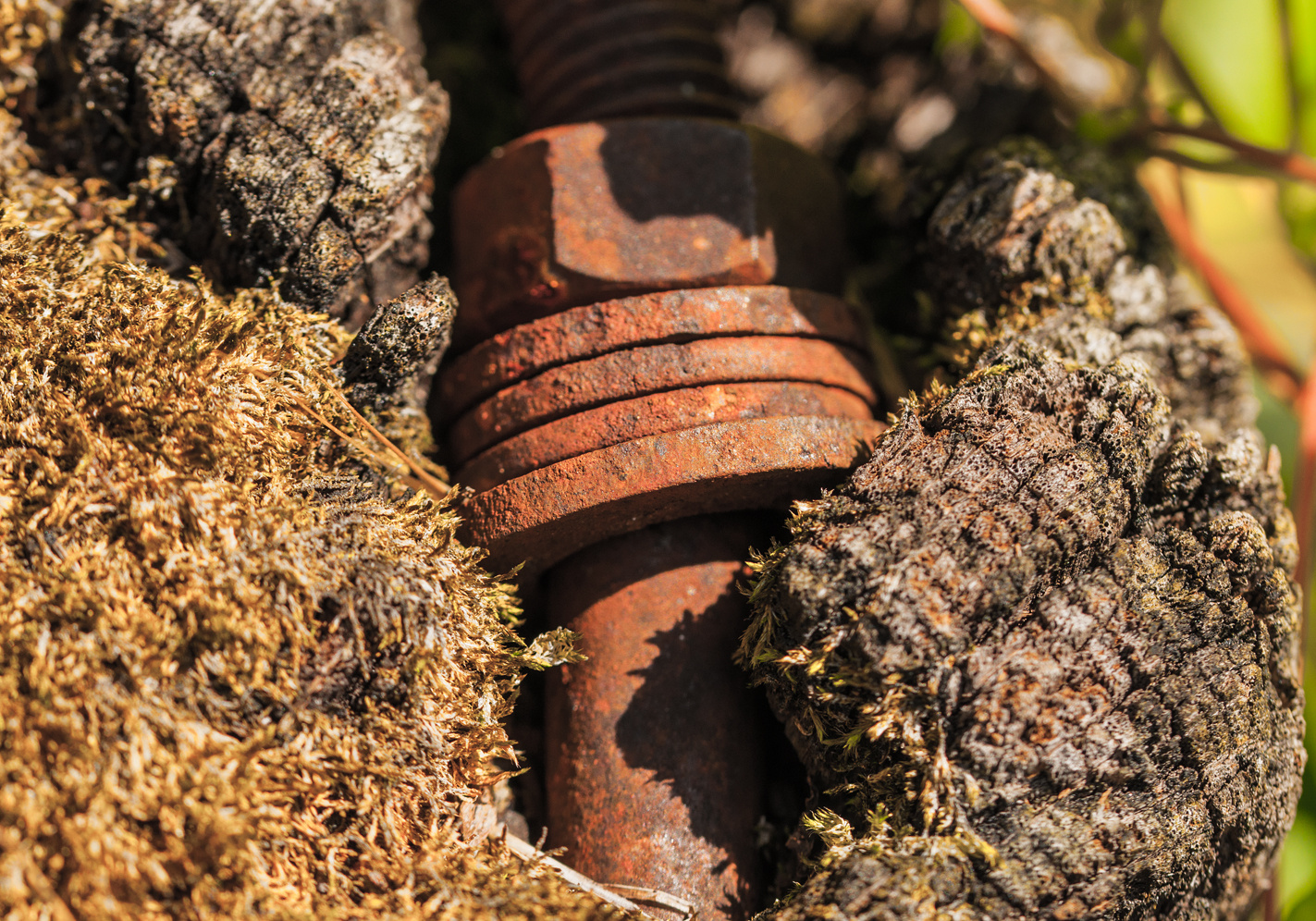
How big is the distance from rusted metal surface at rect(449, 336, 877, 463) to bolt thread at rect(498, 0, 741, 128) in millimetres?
623

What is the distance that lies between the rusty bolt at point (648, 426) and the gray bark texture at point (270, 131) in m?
0.18

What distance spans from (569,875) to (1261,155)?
1881mm

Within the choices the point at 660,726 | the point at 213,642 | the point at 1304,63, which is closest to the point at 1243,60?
the point at 1304,63

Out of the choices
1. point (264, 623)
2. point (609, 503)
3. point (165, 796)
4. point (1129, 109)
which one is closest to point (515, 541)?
point (609, 503)

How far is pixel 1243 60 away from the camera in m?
1.77

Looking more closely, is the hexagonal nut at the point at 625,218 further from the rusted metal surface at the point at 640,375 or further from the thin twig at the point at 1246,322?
the thin twig at the point at 1246,322

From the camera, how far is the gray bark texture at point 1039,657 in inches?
44.8

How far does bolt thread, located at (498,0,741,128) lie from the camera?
1.73 m

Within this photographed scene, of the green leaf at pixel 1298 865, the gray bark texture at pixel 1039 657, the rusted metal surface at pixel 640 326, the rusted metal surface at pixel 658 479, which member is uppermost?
the rusted metal surface at pixel 640 326

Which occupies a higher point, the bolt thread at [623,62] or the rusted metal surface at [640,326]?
the bolt thread at [623,62]

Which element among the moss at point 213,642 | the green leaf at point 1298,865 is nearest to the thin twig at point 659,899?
the moss at point 213,642

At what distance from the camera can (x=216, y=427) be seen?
117cm

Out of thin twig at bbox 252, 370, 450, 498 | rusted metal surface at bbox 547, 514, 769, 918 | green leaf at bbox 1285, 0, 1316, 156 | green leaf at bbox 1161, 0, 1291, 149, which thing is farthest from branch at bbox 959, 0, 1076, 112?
thin twig at bbox 252, 370, 450, 498

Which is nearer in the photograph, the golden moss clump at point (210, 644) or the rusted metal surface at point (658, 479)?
the golden moss clump at point (210, 644)
